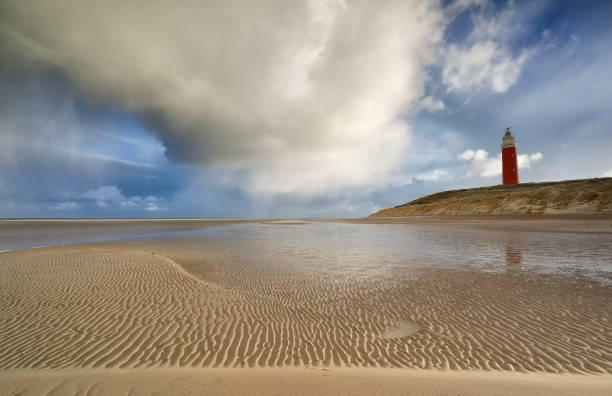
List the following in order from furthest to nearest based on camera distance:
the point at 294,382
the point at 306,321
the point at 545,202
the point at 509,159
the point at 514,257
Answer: the point at 509,159 < the point at 545,202 < the point at 514,257 < the point at 306,321 < the point at 294,382

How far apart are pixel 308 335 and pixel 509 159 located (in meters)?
83.3

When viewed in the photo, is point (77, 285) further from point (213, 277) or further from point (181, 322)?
point (181, 322)

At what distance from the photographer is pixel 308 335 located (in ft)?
18.4

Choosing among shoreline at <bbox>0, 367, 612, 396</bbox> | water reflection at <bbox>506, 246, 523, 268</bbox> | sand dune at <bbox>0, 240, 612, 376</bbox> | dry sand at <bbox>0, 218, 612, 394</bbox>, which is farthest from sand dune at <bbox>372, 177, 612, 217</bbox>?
shoreline at <bbox>0, 367, 612, 396</bbox>

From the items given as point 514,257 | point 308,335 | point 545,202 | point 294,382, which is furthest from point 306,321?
point 545,202

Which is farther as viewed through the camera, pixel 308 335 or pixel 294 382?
pixel 308 335

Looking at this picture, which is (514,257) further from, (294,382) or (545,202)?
(545,202)

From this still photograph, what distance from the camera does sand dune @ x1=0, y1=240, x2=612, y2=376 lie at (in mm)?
4633

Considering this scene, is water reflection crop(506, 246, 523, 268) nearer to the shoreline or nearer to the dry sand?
the dry sand

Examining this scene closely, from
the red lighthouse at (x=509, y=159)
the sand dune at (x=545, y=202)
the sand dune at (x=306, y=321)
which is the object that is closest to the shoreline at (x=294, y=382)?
the sand dune at (x=306, y=321)

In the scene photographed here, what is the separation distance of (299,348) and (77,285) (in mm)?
9435

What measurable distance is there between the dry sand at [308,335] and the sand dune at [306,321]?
42mm

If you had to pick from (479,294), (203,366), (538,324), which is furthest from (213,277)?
(538,324)

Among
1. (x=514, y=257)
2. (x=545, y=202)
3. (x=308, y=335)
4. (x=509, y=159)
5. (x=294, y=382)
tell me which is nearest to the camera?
(x=294, y=382)
